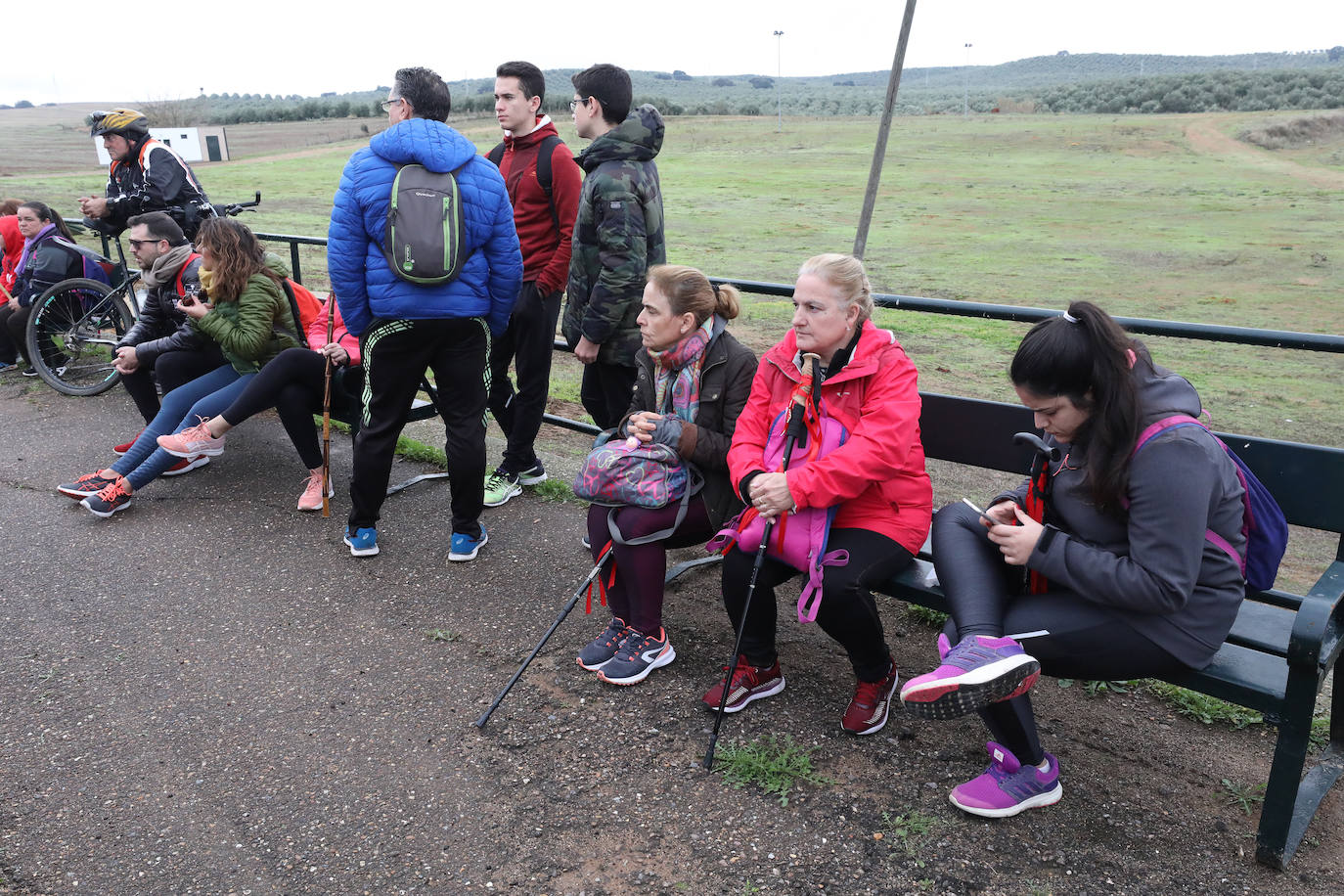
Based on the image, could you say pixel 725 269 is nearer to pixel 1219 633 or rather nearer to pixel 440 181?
pixel 440 181

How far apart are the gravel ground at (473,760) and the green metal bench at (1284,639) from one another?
0.13m

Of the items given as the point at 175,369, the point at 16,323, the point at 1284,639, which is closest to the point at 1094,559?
the point at 1284,639

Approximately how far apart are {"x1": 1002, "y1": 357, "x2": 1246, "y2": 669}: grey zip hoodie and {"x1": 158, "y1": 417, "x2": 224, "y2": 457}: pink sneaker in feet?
13.0

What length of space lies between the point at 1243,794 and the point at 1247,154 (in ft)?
166

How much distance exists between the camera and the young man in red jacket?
4863 mm

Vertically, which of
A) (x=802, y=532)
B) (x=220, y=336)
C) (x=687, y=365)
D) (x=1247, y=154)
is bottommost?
(x=1247, y=154)

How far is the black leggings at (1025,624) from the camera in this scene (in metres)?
2.73

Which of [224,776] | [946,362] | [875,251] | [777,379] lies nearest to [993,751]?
[777,379]

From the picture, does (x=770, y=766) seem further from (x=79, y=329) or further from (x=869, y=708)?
(x=79, y=329)

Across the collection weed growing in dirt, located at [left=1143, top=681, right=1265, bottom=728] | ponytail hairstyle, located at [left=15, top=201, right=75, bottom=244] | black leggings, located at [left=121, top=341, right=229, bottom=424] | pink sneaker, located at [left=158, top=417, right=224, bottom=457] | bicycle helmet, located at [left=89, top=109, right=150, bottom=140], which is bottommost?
weed growing in dirt, located at [left=1143, top=681, right=1265, bottom=728]

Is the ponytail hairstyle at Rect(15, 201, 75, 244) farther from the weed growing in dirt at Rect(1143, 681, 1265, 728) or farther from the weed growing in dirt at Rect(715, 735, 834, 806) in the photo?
the weed growing in dirt at Rect(1143, 681, 1265, 728)

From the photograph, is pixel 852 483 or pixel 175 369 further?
pixel 175 369

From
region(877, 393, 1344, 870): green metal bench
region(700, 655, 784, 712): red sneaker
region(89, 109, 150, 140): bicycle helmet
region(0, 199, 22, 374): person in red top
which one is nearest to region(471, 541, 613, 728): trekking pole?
region(700, 655, 784, 712): red sneaker

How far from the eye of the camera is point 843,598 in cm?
314
